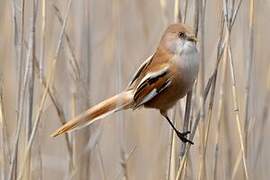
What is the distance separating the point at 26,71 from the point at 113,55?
0.72 m

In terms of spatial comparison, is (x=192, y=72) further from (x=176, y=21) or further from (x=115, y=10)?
(x=115, y=10)

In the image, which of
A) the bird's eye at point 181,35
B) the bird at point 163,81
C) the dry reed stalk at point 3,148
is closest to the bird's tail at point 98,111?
the bird at point 163,81

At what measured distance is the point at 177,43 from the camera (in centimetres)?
177

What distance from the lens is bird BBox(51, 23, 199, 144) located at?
1.72m

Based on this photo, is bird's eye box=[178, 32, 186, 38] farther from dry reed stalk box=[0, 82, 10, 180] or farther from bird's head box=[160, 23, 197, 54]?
dry reed stalk box=[0, 82, 10, 180]


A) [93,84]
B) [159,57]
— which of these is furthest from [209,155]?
[159,57]

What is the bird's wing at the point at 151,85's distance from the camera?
187 cm

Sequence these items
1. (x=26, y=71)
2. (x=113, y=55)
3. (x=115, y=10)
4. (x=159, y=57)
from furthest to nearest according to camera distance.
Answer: (x=113, y=55), (x=115, y=10), (x=159, y=57), (x=26, y=71)

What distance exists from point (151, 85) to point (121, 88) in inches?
6.8

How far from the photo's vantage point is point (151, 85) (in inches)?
74.7

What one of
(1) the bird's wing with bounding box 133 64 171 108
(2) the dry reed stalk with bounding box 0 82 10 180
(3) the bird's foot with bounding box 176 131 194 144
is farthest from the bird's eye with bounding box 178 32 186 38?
(2) the dry reed stalk with bounding box 0 82 10 180

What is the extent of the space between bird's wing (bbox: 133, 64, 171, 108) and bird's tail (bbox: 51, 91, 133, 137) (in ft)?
0.10

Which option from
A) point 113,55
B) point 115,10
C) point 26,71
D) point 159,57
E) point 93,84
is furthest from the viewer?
point 93,84

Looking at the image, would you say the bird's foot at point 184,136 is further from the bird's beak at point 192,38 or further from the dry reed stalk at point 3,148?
the dry reed stalk at point 3,148
